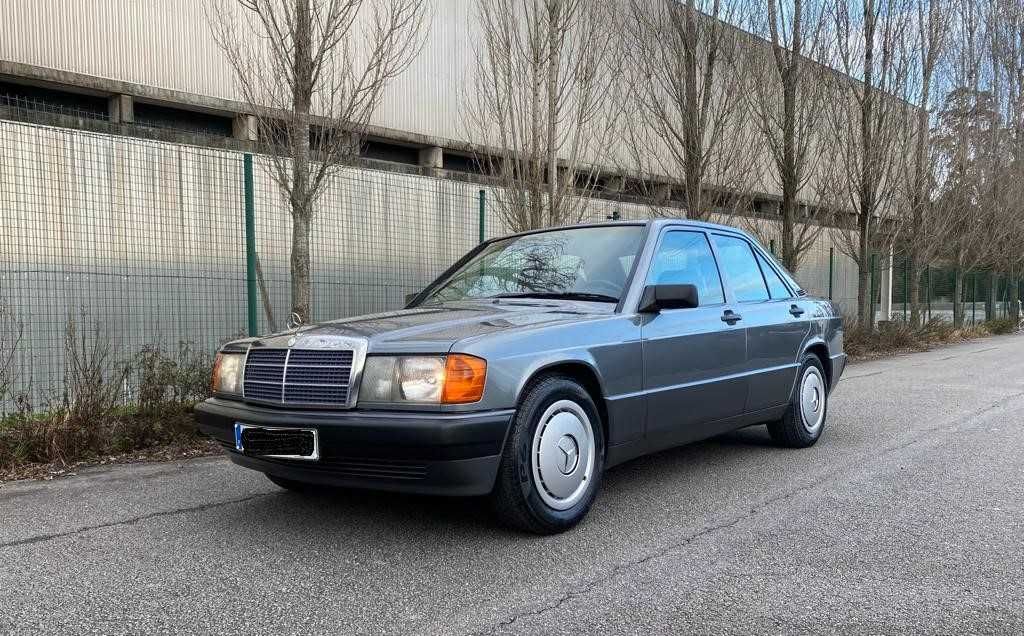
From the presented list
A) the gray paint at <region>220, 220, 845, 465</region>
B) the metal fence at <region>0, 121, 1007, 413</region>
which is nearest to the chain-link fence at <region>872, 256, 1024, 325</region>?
the metal fence at <region>0, 121, 1007, 413</region>

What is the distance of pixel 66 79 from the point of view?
43.2 feet

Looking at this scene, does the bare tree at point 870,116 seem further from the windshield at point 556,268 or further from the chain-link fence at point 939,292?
the windshield at point 556,268

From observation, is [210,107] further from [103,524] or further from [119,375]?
[103,524]

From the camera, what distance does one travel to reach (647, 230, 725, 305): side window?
4461 mm

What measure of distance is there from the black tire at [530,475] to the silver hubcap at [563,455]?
2 cm

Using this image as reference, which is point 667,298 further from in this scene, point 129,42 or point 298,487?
point 129,42

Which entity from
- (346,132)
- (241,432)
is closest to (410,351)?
(241,432)

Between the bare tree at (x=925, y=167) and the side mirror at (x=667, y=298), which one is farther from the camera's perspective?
the bare tree at (x=925, y=167)

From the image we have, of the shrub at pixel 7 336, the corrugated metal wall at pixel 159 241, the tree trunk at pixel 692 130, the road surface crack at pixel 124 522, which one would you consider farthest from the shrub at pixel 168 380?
the tree trunk at pixel 692 130

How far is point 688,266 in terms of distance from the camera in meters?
4.73

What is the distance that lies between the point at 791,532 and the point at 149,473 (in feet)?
13.1

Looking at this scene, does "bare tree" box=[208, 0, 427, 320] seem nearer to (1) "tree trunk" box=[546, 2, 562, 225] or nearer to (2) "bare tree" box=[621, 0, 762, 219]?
(1) "tree trunk" box=[546, 2, 562, 225]

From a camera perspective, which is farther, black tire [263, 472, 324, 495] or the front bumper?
black tire [263, 472, 324, 495]

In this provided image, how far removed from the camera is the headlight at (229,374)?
3868 mm
